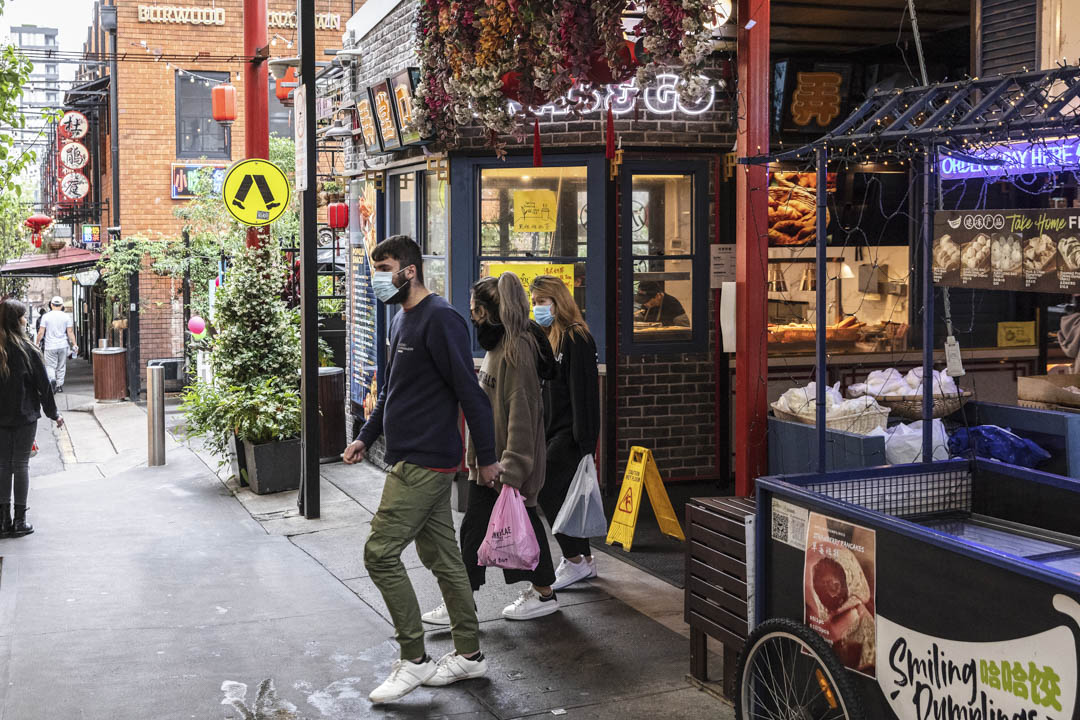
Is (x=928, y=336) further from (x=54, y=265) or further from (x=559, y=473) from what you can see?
(x=54, y=265)

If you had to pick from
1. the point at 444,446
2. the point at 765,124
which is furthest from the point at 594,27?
the point at 444,446

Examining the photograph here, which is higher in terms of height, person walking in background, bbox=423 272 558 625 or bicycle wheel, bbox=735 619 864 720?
person walking in background, bbox=423 272 558 625

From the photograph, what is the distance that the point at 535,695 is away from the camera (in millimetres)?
5570

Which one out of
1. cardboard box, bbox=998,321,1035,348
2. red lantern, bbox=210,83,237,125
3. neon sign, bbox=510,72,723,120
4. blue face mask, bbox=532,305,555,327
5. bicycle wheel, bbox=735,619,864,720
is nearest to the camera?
bicycle wheel, bbox=735,619,864,720

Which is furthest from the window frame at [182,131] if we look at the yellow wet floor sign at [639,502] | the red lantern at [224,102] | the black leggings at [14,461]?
the yellow wet floor sign at [639,502]

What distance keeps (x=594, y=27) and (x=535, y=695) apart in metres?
3.79

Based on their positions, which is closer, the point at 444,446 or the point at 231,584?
the point at 444,446

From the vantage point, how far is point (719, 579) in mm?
5422

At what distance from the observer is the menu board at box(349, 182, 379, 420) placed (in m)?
12.4

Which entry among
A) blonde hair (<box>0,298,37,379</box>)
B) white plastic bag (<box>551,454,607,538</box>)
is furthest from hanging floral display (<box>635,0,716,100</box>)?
blonde hair (<box>0,298,37,379</box>)

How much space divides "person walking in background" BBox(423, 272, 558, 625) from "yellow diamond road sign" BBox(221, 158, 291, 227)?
5067 millimetres

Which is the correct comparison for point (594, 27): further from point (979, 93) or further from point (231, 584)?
point (231, 584)

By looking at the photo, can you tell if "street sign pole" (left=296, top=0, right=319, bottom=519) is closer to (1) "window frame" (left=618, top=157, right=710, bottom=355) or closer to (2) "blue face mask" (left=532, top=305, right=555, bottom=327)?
(1) "window frame" (left=618, top=157, right=710, bottom=355)

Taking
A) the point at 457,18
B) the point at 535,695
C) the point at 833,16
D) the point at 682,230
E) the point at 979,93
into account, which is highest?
the point at 833,16
